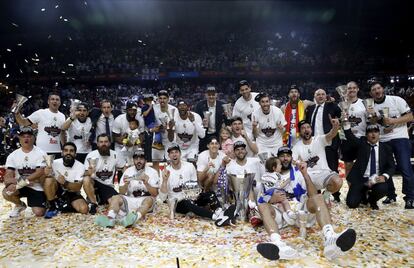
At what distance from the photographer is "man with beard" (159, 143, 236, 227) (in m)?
5.29

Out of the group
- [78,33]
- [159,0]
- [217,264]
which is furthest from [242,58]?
[217,264]

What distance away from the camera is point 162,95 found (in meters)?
6.66

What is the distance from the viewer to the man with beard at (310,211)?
137 inches

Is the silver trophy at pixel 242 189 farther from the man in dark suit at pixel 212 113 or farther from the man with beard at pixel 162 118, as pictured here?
the man with beard at pixel 162 118

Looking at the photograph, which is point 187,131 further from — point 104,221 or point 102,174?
point 104,221

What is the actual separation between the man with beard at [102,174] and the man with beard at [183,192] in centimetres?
111

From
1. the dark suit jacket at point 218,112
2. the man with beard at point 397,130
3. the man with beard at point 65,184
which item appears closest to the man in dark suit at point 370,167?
the man with beard at point 397,130

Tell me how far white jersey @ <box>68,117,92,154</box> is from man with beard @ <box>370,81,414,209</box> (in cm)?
527

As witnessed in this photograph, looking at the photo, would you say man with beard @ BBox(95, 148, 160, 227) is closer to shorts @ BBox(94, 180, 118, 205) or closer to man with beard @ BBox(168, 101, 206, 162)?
shorts @ BBox(94, 180, 118, 205)

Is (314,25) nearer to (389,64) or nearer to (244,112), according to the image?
(389,64)

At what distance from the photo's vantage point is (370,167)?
555 centimetres

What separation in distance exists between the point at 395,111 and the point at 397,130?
0.33 meters

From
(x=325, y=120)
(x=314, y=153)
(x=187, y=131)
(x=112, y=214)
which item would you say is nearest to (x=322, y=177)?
(x=314, y=153)

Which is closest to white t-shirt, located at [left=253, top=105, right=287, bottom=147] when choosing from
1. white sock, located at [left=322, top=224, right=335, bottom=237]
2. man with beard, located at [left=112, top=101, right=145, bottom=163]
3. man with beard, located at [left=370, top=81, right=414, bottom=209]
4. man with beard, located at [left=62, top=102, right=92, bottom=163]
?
man with beard, located at [left=370, top=81, right=414, bottom=209]
